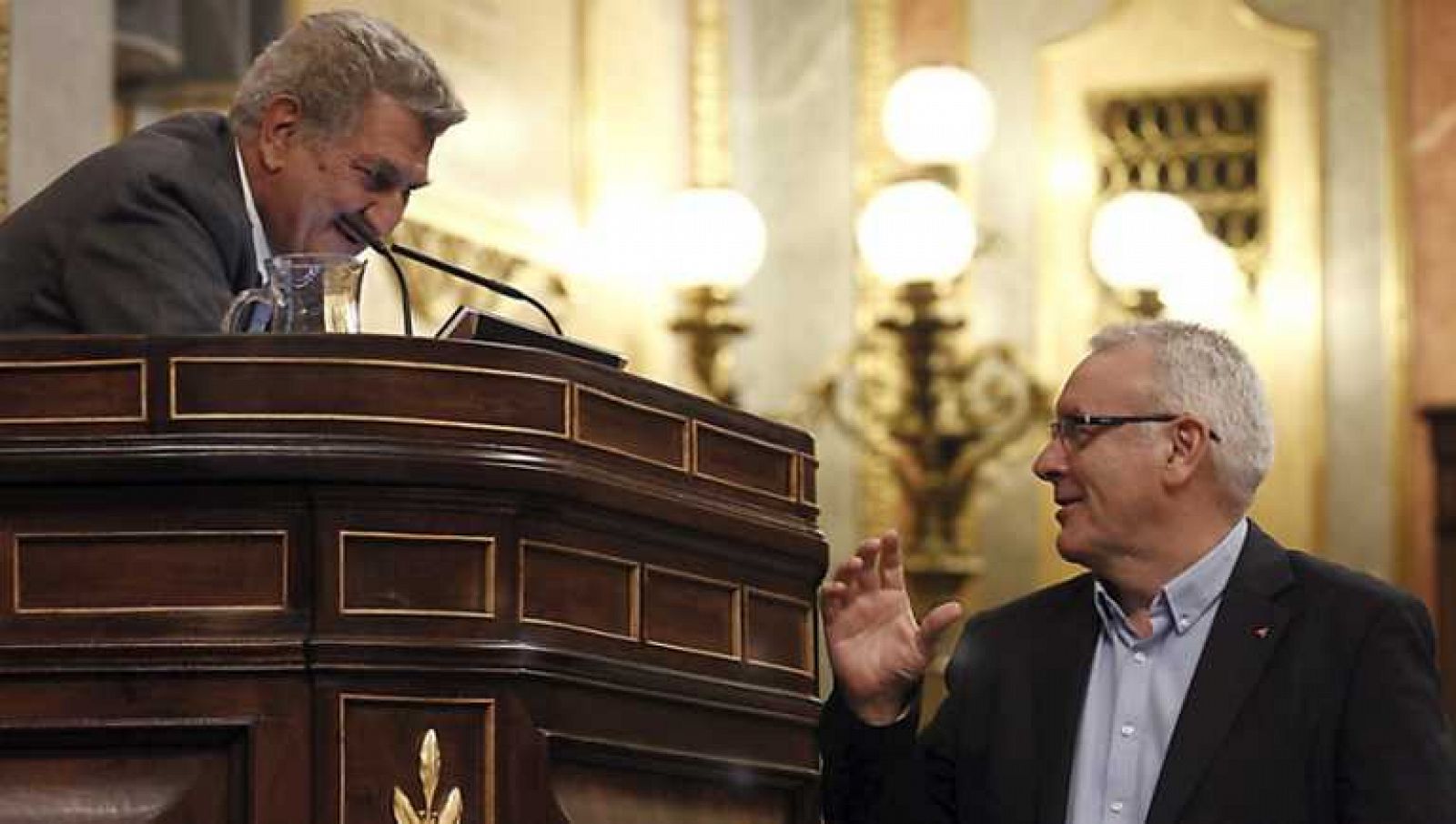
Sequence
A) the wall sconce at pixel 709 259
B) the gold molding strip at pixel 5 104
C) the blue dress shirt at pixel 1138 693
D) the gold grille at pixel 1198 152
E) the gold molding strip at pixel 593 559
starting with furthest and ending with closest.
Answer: the gold grille at pixel 1198 152
the wall sconce at pixel 709 259
the gold molding strip at pixel 5 104
the blue dress shirt at pixel 1138 693
the gold molding strip at pixel 593 559

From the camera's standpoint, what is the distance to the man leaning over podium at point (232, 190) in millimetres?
3705

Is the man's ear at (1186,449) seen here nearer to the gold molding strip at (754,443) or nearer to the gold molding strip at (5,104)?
the gold molding strip at (754,443)

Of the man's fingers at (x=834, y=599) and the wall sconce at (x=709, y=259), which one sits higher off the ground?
the wall sconce at (x=709, y=259)

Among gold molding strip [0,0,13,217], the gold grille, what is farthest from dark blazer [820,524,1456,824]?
the gold grille

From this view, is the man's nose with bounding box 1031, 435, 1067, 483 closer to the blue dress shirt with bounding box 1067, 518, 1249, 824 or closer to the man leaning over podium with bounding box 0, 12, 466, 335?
the blue dress shirt with bounding box 1067, 518, 1249, 824

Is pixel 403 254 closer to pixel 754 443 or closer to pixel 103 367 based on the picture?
pixel 754 443

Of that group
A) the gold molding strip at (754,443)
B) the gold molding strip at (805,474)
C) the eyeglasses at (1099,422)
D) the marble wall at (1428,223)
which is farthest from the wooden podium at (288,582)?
the marble wall at (1428,223)

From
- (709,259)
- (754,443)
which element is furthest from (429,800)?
(709,259)


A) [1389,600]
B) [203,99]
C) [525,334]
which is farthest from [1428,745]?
[203,99]

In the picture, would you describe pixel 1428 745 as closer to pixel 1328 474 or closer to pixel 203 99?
pixel 203 99

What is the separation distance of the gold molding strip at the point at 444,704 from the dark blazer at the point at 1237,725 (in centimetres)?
95

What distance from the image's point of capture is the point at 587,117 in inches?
328

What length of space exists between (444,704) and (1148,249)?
5311 millimetres

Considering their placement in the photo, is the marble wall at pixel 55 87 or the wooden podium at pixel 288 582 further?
the marble wall at pixel 55 87
